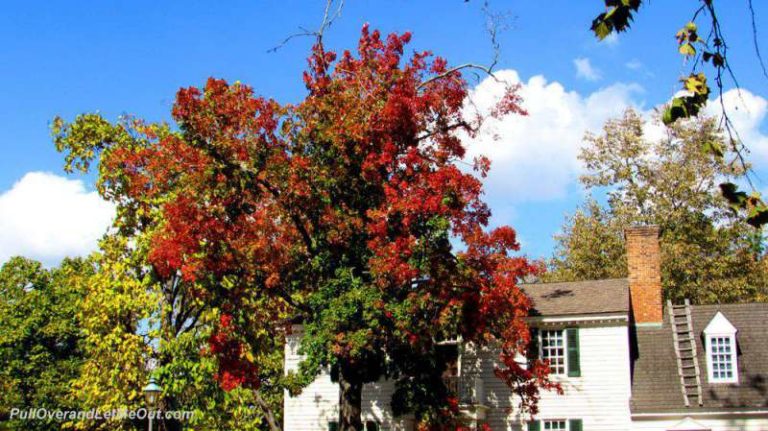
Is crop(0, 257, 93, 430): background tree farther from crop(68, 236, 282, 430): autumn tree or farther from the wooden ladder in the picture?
the wooden ladder

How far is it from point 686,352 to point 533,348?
16.6ft

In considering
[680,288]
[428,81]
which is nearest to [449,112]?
[428,81]

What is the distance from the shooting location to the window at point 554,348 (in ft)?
91.5

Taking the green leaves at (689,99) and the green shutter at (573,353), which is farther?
the green shutter at (573,353)

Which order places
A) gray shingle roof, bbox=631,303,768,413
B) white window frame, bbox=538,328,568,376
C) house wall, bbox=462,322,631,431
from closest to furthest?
gray shingle roof, bbox=631,303,768,413 → house wall, bbox=462,322,631,431 → white window frame, bbox=538,328,568,376

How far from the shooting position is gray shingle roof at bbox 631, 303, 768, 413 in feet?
84.6

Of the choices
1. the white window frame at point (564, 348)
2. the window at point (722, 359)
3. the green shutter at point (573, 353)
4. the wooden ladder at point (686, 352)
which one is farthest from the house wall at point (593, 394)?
the window at point (722, 359)

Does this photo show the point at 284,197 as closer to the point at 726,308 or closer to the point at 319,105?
the point at 319,105

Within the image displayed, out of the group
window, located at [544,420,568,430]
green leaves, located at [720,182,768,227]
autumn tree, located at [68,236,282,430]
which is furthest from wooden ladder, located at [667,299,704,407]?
green leaves, located at [720,182,768,227]

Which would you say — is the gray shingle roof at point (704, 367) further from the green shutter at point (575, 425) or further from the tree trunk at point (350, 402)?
the tree trunk at point (350, 402)

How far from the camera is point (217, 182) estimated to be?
23.6 metres

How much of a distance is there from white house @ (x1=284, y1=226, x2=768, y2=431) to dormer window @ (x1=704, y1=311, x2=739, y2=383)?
0.03m

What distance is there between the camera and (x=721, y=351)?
88.2ft

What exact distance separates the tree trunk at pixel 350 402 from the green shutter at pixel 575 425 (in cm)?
685
